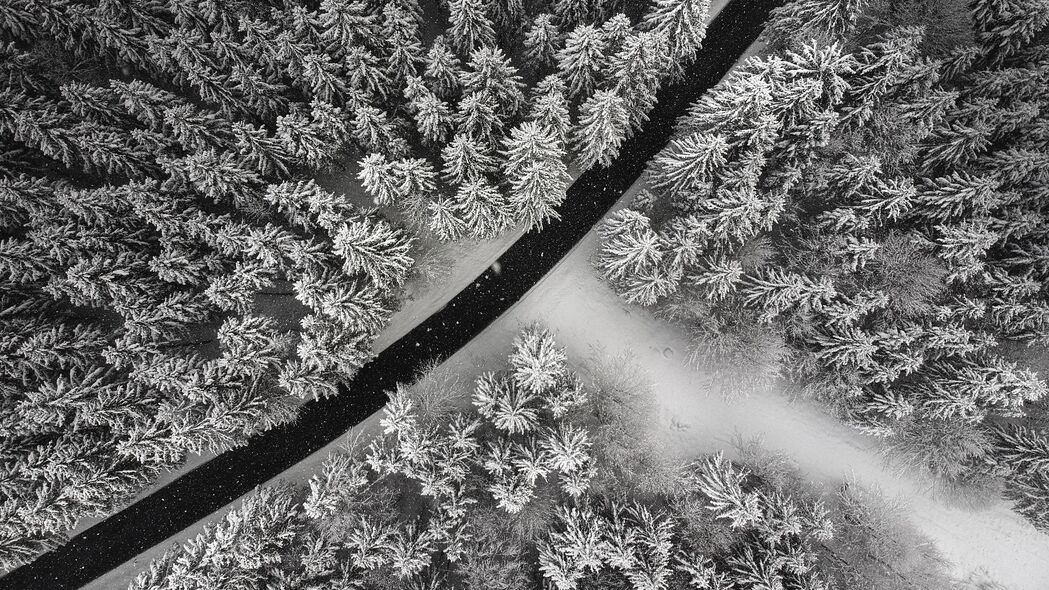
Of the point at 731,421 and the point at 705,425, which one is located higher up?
the point at 731,421

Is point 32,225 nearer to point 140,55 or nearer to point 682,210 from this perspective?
point 140,55

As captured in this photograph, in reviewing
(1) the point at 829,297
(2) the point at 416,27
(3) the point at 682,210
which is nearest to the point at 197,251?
(2) the point at 416,27

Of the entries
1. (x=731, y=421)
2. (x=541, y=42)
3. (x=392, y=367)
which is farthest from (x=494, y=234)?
(x=731, y=421)

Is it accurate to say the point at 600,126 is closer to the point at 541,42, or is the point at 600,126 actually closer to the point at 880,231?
the point at 541,42

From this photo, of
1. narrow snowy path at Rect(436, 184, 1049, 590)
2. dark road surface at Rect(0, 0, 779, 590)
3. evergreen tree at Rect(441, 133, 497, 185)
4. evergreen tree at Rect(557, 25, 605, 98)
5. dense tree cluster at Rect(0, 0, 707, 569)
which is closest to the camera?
evergreen tree at Rect(557, 25, 605, 98)

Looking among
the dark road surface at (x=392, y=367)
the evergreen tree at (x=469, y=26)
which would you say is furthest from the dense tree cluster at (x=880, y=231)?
the evergreen tree at (x=469, y=26)

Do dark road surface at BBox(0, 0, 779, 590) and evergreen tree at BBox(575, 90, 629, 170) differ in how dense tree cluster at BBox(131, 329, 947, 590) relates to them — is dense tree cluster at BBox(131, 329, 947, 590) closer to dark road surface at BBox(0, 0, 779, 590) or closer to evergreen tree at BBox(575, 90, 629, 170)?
dark road surface at BBox(0, 0, 779, 590)

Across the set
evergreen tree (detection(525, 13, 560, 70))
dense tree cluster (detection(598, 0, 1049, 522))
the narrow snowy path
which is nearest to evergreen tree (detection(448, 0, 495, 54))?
evergreen tree (detection(525, 13, 560, 70))
